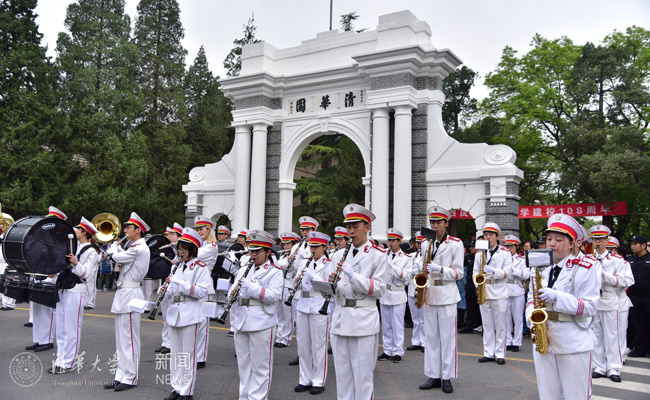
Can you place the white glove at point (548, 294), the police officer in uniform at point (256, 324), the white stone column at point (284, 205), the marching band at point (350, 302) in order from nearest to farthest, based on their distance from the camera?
the white glove at point (548, 294)
the marching band at point (350, 302)
the police officer in uniform at point (256, 324)
the white stone column at point (284, 205)

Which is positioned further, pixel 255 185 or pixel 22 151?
pixel 22 151

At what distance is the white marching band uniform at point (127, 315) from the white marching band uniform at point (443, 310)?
3942 mm

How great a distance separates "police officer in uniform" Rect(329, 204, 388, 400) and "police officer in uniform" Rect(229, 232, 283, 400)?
0.86m

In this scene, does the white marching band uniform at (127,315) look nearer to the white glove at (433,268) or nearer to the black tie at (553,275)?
the white glove at (433,268)

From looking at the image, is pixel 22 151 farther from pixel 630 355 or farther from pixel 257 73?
pixel 630 355

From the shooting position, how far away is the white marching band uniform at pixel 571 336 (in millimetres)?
4367

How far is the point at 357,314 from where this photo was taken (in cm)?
533

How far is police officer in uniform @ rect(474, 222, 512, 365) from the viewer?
28.6ft

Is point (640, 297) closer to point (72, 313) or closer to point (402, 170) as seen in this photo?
point (402, 170)

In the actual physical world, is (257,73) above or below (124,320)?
above

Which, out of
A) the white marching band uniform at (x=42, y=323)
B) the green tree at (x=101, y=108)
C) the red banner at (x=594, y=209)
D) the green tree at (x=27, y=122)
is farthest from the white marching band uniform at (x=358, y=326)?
the green tree at (x=101, y=108)

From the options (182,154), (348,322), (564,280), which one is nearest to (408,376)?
(348,322)

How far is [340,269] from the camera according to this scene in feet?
17.0

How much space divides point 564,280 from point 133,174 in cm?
2372
